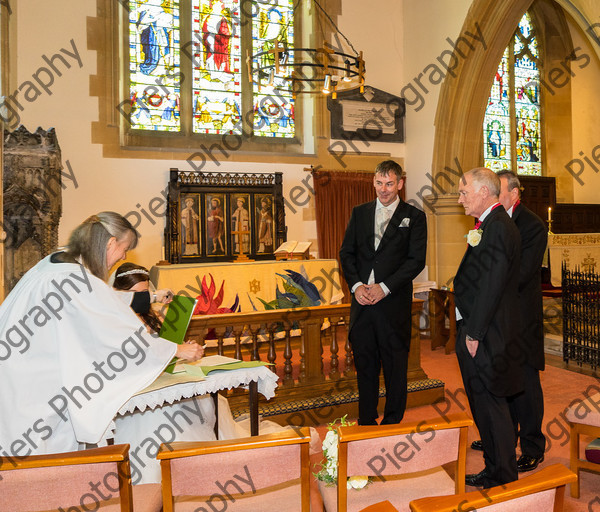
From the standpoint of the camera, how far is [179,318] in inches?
95.4

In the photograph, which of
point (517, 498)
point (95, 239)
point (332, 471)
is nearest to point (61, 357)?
point (95, 239)

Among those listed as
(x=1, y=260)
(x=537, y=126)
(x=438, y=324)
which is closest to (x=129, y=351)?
(x=1, y=260)

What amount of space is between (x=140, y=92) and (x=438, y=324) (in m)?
5.39

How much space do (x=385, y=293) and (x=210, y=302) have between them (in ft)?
8.35

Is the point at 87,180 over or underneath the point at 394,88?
underneath

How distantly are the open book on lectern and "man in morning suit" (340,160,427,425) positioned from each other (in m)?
1.12

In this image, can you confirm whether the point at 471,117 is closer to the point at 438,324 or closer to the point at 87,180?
the point at 438,324

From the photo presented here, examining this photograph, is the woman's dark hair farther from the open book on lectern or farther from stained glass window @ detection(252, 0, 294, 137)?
stained glass window @ detection(252, 0, 294, 137)

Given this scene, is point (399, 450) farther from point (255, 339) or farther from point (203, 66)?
point (203, 66)

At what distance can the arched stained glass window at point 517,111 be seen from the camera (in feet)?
36.1

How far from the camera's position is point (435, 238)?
326 inches

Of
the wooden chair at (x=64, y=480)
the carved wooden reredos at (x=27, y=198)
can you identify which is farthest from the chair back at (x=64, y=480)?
the carved wooden reredos at (x=27, y=198)

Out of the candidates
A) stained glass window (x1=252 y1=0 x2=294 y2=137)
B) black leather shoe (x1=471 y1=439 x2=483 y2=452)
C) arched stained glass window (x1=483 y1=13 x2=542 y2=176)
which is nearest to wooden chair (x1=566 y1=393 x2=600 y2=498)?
black leather shoe (x1=471 y1=439 x2=483 y2=452)

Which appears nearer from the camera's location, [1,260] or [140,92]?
[1,260]
